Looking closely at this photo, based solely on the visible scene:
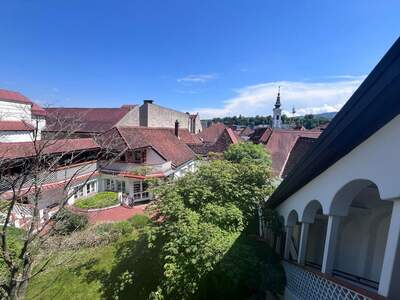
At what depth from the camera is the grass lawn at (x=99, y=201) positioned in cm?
2033

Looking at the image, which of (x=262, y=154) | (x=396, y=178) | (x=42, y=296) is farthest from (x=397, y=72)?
(x=262, y=154)

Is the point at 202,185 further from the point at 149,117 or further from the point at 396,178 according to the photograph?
the point at 149,117

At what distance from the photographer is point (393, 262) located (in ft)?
11.7

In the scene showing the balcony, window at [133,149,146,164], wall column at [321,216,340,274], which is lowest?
the balcony

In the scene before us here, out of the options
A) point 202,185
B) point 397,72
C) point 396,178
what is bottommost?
point 202,185

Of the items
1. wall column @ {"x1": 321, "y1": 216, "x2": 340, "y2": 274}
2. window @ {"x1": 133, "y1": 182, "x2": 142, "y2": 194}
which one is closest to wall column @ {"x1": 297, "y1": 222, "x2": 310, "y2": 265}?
wall column @ {"x1": 321, "y1": 216, "x2": 340, "y2": 274}

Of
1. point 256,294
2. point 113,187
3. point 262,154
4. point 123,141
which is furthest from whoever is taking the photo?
point 113,187

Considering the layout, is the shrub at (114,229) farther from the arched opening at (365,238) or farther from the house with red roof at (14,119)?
the house with red roof at (14,119)

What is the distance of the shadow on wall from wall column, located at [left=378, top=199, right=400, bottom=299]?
12.7 feet

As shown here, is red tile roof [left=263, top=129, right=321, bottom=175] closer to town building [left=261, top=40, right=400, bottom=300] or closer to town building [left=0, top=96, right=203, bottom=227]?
town building [left=0, top=96, right=203, bottom=227]

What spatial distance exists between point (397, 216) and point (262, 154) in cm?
1595

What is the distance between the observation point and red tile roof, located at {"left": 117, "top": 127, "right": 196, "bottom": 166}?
936 inches

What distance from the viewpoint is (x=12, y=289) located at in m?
7.71

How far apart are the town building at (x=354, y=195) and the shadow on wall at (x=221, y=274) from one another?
2.24ft
